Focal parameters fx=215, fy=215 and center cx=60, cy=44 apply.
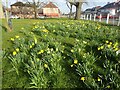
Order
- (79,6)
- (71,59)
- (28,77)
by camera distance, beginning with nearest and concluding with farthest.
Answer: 1. (28,77)
2. (71,59)
3. (79,6)

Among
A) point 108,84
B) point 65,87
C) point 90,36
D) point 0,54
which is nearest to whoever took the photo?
point 108,84

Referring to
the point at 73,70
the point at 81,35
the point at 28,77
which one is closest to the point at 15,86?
the point at 28,77

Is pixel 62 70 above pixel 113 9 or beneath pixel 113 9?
beneath

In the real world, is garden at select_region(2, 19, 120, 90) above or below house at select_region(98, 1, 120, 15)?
below

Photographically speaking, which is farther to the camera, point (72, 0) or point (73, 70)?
point (72, 0)

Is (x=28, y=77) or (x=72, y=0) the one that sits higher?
(x=72, y=0)

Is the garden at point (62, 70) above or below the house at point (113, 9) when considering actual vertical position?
below

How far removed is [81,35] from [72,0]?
50.2 ft

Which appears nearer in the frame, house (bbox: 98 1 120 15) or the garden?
the garden

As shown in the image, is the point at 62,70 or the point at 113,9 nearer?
the point at 62,70

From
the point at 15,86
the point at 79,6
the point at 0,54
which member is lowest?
the point at 15,86

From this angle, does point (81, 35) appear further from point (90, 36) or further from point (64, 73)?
point (64, 73)

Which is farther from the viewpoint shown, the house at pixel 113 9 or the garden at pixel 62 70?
the house at pixel 113 9

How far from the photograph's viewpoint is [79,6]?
2156 centimetres
